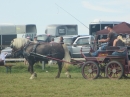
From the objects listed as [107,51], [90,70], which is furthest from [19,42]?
[107,51]

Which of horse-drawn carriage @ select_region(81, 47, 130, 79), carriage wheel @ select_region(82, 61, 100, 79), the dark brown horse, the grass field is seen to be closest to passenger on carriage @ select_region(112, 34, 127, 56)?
horse-drawn carriage @ select_region(81, 47, 130, 79)

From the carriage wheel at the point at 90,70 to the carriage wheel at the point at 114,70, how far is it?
370 millimetres

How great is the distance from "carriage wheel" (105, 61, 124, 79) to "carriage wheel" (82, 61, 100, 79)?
1.21ft

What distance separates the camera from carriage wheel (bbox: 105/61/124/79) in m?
17.2

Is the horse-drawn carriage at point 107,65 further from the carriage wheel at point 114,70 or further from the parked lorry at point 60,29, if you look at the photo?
the parked lorry at point 60,29

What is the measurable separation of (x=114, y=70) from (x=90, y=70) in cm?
91

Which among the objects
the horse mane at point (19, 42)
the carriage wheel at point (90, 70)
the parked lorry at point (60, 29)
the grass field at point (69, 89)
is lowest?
the grass field at point (69, 89)

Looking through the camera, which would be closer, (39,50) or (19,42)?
(39,50)

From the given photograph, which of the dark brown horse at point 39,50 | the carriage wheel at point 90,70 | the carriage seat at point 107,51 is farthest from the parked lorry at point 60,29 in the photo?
the carriage seat at point 107,51

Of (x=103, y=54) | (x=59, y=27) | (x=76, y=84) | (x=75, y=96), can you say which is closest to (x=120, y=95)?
(x=75, y=96)

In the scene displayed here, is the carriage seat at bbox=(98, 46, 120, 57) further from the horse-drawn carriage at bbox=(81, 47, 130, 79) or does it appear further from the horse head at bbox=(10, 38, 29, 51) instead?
the horse head at bbox=(10, 38, 29, 51)

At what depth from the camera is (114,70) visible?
56.7 ft

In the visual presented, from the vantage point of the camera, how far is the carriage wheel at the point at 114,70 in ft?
56.5

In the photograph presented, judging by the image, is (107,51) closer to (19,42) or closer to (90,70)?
(90,70)
